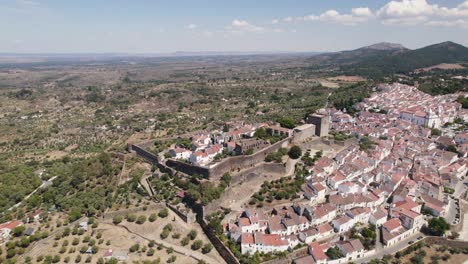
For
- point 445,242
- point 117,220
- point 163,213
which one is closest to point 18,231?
point 117,220

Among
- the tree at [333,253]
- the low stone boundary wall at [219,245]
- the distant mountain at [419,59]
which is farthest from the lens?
the distant mountain at [419,59]

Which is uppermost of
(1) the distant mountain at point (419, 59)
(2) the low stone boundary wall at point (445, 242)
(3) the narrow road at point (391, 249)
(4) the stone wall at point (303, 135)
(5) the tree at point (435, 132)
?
(1) the distant mountain at point (419, 59)

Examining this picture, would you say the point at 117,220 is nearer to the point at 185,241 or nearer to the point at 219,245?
the point at 185,241

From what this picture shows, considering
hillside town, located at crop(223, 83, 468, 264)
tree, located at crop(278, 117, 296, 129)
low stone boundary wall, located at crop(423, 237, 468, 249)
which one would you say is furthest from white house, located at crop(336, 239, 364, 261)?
tree, located at crop(278, 117, 296, 129)

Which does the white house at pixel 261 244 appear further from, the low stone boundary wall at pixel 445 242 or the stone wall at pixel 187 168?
the low stone boundary wall at pixel 445 242

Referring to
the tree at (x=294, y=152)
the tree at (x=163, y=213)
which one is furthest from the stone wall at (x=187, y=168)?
the tree at (x=294, y=152)

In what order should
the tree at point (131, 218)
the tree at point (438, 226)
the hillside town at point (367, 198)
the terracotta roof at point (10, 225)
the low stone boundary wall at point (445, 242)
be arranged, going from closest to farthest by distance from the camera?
the hillside town at point (367, 198) → the low stone boundary wall at point (445, 242) → the tree at point (438, 226) → the terracotta roof at point (10, 225) → the tree at point (131, 218)
